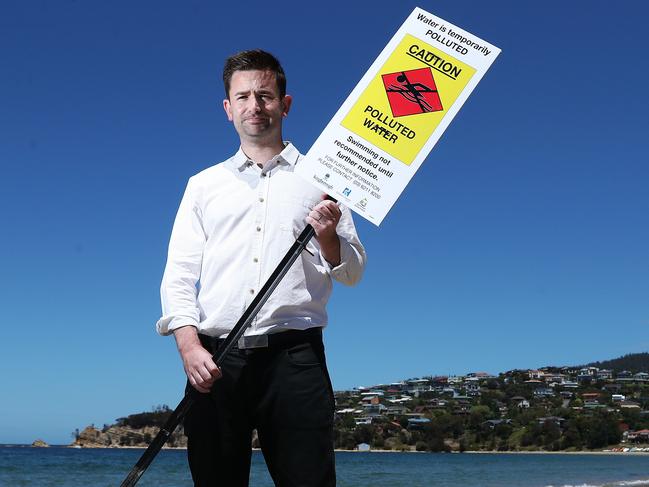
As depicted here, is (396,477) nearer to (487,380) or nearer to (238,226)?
(238,226)

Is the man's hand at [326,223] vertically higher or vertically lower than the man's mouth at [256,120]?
lower

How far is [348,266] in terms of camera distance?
2957mm

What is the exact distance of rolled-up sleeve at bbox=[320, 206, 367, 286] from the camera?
2955 mm

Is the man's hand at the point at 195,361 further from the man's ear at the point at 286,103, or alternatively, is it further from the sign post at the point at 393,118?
the man's ear at the point at 286,103

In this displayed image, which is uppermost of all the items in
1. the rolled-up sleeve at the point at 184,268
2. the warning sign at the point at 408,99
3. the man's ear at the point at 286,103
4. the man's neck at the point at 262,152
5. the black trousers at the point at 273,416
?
the warning sign at the point at 408,99

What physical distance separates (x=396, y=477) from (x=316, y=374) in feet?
152

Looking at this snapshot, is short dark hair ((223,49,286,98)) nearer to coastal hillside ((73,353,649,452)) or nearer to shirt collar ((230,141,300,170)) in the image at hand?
shirt collar ((230,141,300,170))

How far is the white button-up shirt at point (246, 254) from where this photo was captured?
296cm

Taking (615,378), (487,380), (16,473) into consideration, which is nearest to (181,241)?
(16,473)

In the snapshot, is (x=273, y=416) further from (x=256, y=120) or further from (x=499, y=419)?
(x=499, y=419)

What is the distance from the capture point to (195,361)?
9.28ft

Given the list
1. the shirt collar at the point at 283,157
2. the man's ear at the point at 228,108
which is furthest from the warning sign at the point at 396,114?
the man's ear at the point at 228,108

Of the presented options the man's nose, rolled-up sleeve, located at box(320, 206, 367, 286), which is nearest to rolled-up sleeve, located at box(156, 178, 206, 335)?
the man's nose

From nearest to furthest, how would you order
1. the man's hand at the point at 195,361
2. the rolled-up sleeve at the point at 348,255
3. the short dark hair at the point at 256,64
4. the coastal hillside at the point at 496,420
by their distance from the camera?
the man's hand at the point at 195,361
the rolled-up sleeve at the point at 348,255
the short dark hair at the point at 256,64
the coastal hillside at the point at 496,420
